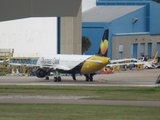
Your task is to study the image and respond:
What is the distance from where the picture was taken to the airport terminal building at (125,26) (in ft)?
301

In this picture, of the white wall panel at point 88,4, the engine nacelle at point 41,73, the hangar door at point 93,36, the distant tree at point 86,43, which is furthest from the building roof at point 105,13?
the engine nacelle at point 41,73

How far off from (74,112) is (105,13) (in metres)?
75.8

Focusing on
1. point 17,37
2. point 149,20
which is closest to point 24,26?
point 17,37

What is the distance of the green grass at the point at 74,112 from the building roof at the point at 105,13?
67.1 metres

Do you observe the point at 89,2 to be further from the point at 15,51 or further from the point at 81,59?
the point at 81,59

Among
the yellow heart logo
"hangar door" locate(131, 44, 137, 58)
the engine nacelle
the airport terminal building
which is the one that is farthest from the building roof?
the engine nacelle

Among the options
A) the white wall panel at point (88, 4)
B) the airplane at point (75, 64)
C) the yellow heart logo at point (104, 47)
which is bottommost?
the airplane at point (75, 64)

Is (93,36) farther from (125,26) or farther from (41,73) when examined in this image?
(41,73)

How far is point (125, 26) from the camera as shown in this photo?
314ft

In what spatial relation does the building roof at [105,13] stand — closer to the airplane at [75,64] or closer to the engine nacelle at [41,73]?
the airplane at [75,64]

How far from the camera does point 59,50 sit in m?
72.2

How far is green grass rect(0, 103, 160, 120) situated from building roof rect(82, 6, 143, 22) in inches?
2641

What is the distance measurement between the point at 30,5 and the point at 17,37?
1986 inches

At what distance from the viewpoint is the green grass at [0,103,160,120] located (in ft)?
70.1
